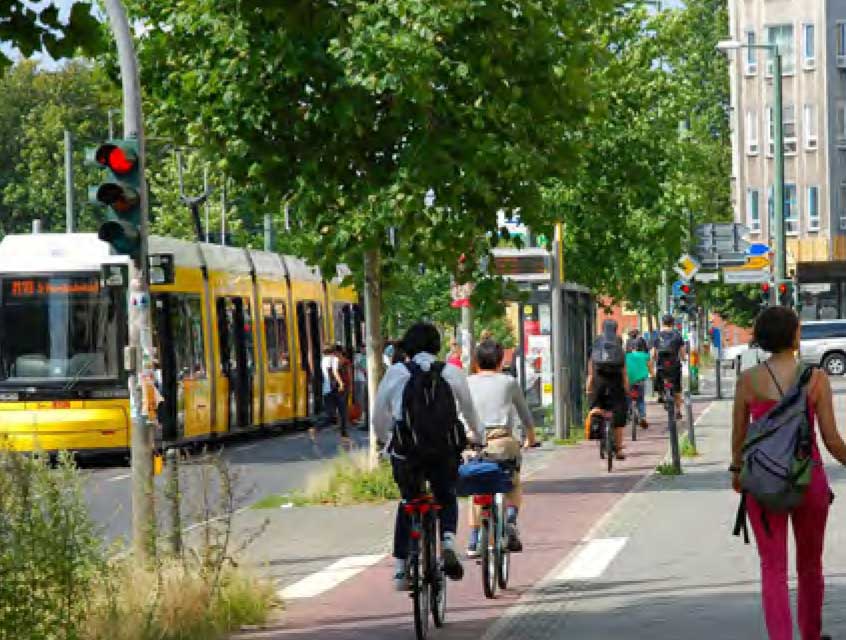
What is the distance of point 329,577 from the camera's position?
15.9 m

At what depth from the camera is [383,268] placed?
A: 23922 mm

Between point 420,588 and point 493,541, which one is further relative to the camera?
point 493,541

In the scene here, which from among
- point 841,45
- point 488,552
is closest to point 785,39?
point 841,45

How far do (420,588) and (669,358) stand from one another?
21.1 m

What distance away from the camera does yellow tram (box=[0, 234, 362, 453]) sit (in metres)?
31.3

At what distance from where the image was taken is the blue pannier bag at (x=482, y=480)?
1412 cm

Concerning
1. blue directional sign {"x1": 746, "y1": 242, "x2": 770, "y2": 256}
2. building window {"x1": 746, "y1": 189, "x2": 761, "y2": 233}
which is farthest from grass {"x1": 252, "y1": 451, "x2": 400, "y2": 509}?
building window {"x1": 746, "y1": 189, "x2": 761, "y2": 233}

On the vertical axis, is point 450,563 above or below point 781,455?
below

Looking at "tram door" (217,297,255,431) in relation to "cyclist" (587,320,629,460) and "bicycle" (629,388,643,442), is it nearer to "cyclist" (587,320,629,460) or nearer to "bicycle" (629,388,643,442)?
"bicycle" (629,388,643,442)

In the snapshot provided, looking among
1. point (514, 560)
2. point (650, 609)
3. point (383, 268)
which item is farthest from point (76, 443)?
point (650, 609)

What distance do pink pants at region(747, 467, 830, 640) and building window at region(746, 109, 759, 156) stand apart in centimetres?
8605

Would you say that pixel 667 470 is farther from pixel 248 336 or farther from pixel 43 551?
pixel 43 551

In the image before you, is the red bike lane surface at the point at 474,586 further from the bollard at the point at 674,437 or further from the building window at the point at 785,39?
the building window at the point at 785,39

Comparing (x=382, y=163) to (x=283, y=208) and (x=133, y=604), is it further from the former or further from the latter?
(x=133, y=604)
